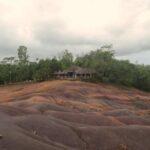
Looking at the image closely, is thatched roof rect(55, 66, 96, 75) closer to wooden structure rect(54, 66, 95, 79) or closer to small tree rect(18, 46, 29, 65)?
wooden structure rect(54, 66, 95, 79)

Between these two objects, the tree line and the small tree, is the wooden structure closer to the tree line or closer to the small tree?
the tree line

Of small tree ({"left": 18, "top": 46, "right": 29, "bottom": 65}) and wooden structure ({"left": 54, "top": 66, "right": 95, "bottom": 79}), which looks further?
small tree ({"left": 18, "top": 46, "right": 29, "bottom": 65})

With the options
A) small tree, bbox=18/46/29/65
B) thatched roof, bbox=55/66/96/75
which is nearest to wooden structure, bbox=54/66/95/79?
thatched roof, bbox=55/66/96/75

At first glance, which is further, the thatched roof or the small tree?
the small tree

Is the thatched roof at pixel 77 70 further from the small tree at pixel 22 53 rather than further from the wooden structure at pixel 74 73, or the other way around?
the small tree at pixel 22 53

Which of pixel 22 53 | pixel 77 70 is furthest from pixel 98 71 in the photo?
pixel 22 53

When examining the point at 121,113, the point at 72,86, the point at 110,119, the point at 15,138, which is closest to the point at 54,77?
the point at 72,86

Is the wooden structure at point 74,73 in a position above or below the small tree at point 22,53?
below

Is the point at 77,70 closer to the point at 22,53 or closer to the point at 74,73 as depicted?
the point at 74,73

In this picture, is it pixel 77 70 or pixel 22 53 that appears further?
pixel 22 53

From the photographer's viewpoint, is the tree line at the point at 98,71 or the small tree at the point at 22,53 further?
the small tree at the point at 22,53

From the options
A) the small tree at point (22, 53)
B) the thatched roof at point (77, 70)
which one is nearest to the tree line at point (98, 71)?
the thatched roof at point (77, 70)

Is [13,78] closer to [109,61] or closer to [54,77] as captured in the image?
[54,77]

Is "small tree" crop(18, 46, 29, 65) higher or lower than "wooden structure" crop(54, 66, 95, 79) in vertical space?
higher
